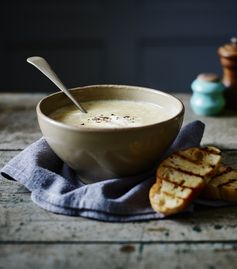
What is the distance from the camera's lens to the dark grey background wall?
8.29 ft

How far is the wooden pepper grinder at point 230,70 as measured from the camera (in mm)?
1408

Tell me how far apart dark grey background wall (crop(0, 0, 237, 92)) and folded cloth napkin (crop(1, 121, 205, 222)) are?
5.44 ft

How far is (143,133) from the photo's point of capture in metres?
0.85

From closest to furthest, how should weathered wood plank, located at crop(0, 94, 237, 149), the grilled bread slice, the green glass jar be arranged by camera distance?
the grilled bread slice < weathered wood plank, located at crop(0, 94, 237, 149) < the green glass jar

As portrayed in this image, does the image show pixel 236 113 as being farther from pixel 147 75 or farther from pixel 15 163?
pixel 147 75

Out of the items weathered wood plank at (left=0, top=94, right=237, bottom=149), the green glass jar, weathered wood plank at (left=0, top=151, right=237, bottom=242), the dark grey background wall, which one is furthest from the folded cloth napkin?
the dark grey background wall

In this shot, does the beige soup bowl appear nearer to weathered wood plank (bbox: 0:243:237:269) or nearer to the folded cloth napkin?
the folded cloth napkin

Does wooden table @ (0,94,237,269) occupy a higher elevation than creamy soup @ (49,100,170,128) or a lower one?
lower

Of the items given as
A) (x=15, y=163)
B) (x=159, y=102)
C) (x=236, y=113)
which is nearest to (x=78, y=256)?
(x=15, y=163)

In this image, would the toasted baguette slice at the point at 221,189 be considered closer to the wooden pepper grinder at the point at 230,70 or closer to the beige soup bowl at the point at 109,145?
the beige soup bowl at the point at 109,145

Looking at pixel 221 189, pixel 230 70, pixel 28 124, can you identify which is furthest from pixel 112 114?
pixel 230 70

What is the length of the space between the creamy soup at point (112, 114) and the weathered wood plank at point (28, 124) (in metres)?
0.20

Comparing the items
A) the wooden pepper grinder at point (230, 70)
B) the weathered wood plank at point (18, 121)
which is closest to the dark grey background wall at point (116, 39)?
the weathered wood plank at point (18, 121)

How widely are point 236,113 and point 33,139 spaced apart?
0.59 meters
